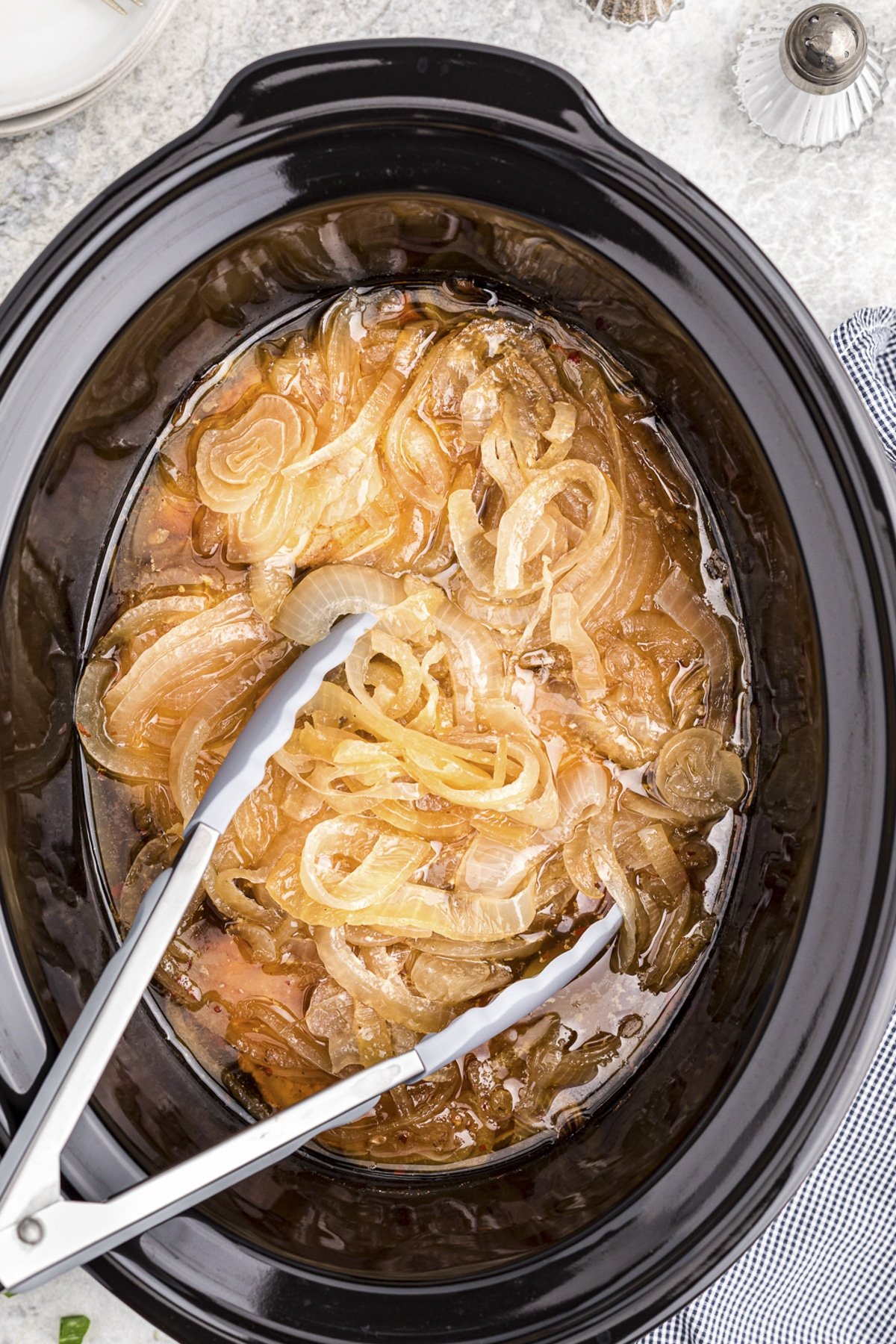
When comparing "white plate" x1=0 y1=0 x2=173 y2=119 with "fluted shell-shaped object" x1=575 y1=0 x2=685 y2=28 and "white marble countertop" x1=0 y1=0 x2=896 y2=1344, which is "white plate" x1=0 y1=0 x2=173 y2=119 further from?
"fluted shell-shaped object" x1=575 y1=0 x2=685 y2=28

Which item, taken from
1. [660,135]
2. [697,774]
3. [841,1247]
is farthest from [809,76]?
[841,1247]

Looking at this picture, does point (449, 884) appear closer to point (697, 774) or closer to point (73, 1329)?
point (697, 774)

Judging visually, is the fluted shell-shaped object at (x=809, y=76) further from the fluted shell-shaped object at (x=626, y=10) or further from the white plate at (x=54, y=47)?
the white plate at (x=54, y=47)

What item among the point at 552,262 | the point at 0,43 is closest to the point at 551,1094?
the point at 552,262

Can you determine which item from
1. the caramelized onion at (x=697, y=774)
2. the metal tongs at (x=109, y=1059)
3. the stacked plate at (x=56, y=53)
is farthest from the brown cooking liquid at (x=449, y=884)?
the stacked plate at (x=56, y=53)

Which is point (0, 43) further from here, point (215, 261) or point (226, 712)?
point (226, 712)
